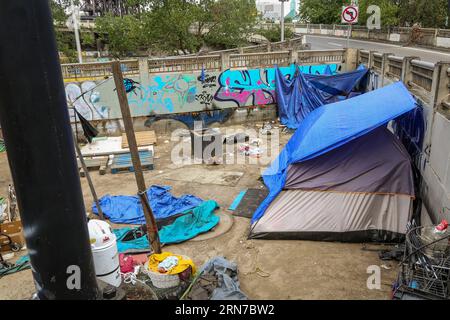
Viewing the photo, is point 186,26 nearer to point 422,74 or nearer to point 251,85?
point 251,85

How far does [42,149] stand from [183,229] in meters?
5.39

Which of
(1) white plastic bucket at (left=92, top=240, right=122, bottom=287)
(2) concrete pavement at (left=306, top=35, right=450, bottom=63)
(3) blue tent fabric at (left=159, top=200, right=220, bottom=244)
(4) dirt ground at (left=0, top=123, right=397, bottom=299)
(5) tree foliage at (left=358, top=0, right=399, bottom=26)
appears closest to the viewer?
(1) white plastic bucket at (left=92, top=240, right=122, bottom=287)

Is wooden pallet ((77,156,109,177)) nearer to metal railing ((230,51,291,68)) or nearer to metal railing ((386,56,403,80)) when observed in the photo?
metal railing ((230,51,291,68))

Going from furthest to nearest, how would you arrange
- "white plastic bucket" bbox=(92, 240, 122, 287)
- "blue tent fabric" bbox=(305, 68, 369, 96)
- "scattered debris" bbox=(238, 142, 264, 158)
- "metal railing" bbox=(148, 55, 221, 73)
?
"metal railing" bbox=(148, 55, 221, 73)
"blue tent fabric" bbox=(305, 68, 369, 96)
"scattered debris" bbox=(238, 142, 264, 158)
"white plastic bucket" bbox=(92, 240, 122, 287)

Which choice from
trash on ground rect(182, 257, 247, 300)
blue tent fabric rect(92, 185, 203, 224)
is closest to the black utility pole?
trash on ground rect(182, 257, 247, 300)

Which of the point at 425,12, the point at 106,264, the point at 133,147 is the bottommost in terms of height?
the point at 106,264

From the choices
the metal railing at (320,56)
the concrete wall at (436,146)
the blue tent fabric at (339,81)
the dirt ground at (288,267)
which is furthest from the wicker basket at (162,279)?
the metal railing at (320,56)

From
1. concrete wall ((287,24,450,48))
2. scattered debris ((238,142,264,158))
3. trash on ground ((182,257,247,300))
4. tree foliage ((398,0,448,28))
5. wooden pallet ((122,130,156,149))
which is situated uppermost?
tree foliage ((398,0,448,28))

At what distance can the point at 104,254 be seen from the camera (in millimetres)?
4207

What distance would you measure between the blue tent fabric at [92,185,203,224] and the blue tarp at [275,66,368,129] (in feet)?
22.8

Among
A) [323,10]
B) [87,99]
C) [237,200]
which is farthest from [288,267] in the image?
[323,10]

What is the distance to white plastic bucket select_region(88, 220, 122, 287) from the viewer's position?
4.18 meters

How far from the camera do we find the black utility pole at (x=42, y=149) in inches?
76.4

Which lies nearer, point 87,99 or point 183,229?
point 183,229
